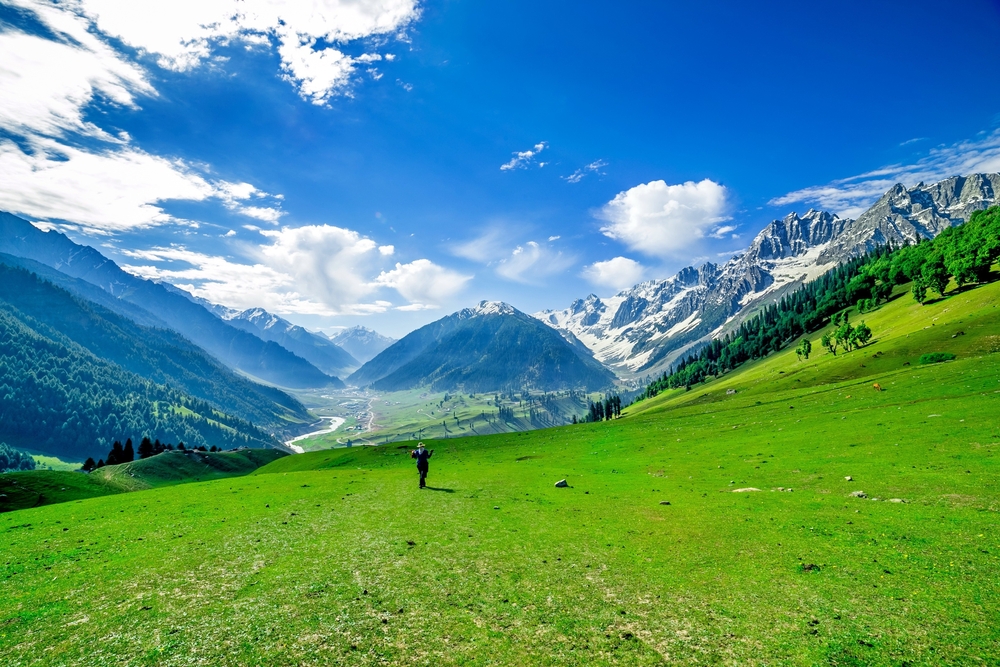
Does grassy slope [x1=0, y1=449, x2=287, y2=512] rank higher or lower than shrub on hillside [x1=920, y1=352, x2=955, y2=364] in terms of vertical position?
lower

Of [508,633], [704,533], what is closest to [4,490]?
[508,633]

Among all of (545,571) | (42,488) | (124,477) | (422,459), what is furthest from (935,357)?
(124,477)

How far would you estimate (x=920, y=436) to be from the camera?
34375 millimetres

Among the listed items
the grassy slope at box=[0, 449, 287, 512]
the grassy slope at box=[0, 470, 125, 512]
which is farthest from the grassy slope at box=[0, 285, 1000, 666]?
the grassy slope at box=[0, 449, 287, 512]

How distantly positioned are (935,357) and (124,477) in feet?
499

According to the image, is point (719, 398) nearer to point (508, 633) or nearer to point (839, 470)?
point (839, 470)

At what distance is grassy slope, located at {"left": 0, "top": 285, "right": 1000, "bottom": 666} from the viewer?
11180 mm

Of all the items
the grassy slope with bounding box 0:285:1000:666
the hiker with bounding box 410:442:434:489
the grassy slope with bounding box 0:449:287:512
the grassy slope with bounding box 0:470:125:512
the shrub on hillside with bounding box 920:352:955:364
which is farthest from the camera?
the shrub on hillside with bounding box 920:352:955:364

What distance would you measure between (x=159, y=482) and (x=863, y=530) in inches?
4487

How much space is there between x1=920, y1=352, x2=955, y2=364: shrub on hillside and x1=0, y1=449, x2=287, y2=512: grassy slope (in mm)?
128758

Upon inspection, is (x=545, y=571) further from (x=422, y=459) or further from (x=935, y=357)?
(x=935, y=357)

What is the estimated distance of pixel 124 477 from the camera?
8319 centimetres

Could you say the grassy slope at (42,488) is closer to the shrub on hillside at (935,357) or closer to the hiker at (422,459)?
the hiker at (422,459)

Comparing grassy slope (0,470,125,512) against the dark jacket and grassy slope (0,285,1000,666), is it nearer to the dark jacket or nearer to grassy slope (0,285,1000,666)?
grassy slope (0,285,1000,666)
